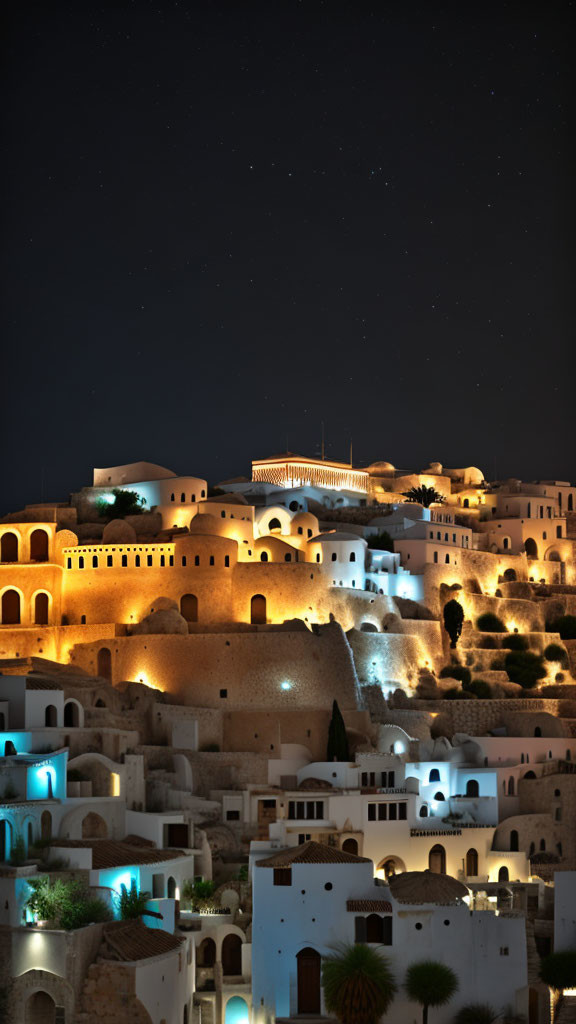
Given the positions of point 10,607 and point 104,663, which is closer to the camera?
point 104,663

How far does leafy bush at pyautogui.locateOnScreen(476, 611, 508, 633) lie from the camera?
183 feet

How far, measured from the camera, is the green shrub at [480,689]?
168 ft

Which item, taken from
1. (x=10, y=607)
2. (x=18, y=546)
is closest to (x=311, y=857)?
(x=10, y=607)

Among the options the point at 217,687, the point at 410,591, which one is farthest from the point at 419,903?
the point at 410,591

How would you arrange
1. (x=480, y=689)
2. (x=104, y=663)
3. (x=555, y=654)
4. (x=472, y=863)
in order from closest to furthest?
(x=472, y=863), (x=104, y=663), (x=480, y=689), (x=555, y=654)

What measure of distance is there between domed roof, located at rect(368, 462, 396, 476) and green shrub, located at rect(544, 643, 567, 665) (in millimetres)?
16337

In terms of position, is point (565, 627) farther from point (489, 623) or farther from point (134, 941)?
point (134, 941)

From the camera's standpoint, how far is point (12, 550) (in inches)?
2136

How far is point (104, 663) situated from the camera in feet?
160

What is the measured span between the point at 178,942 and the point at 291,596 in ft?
54.5

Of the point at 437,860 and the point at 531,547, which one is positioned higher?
the point at 531,547

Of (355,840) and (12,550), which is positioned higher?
(12,550)

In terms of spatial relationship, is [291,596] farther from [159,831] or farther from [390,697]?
[159,831]

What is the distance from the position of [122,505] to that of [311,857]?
68.3 ft
